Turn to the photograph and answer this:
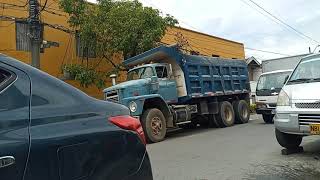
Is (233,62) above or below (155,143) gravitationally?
above

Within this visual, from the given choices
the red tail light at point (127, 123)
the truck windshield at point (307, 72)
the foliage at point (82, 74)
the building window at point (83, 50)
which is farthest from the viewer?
the building window at point (83, 50)

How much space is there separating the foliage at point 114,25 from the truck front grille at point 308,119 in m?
11.6

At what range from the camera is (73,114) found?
10.0 ft

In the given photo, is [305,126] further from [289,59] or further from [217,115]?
[289,59]

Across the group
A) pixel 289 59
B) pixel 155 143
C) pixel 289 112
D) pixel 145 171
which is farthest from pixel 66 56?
pixel 145 171

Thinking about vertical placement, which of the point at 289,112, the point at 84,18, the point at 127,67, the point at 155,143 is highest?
the point at 84,18

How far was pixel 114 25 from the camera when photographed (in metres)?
19.0

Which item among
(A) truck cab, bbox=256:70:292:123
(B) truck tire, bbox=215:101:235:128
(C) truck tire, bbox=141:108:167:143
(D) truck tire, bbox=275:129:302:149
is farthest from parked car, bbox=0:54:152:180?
(A) truck cab, bbox=256:70:292:123

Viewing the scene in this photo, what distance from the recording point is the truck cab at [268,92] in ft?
56.5

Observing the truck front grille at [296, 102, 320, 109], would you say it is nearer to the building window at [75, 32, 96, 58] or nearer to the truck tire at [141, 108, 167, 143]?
the truck tire at [141, 108, 167, 143]

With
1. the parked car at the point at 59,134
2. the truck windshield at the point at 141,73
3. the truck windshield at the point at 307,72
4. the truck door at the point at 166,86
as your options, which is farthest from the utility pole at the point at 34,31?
the parked car at the point at 59,134

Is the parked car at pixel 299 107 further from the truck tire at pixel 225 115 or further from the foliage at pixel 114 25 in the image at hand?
the foliage at pixel 114 25

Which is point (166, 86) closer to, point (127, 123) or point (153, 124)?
point (153, 124)

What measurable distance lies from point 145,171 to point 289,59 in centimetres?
2109
